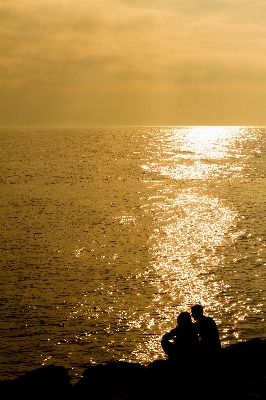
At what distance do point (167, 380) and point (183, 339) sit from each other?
153cm

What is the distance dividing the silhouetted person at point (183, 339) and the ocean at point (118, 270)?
27.3ft

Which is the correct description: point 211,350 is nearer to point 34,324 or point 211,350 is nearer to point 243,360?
point 243,360

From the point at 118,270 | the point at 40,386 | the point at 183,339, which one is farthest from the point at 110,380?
the point at 118,270

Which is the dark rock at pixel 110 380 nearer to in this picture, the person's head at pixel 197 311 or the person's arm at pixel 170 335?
the person's arm at pixel 170 335

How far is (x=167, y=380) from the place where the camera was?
13719 mm

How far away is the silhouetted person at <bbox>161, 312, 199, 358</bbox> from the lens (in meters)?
14.9

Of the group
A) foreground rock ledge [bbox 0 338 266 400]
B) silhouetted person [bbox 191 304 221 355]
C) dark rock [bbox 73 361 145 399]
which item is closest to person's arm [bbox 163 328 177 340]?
silhouetted person [bbox 191 304 221 355]

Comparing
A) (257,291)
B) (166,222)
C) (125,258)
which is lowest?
(257,291)

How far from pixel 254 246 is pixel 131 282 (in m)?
15.5

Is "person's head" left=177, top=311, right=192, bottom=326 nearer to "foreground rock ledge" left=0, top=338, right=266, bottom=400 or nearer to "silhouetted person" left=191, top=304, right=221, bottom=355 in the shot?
"silhouetted person" left=191, top=304, right=221, bottom=355

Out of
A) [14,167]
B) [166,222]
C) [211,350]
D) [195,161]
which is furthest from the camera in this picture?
[195,161]

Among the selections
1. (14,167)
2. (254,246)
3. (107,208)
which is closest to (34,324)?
(254,246)

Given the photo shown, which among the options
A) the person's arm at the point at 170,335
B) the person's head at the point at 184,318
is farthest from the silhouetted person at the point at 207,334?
the person's arm at the point at 170,335

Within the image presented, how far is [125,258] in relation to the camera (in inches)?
1708
